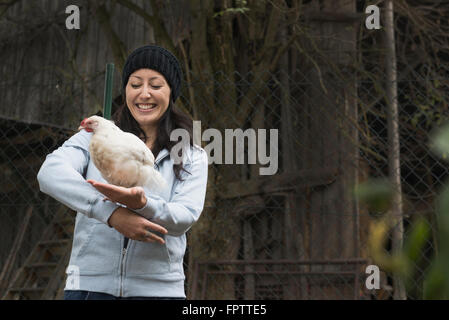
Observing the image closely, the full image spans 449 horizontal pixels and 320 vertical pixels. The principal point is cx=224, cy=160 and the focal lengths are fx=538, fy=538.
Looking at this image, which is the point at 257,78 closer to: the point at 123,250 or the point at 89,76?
the point at 89,76

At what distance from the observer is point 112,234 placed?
5.94ft

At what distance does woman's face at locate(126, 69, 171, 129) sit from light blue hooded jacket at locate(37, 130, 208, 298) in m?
0.21

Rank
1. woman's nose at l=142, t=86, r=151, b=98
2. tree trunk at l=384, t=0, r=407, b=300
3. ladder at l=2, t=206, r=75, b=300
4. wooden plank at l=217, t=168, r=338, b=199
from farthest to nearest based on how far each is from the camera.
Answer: ladder at l=2, t=206, r=75, b=300 < wooden plank at l=217, t=168, r=338, b=199 < tree trunk at l=384, t=0, r=407, b=300 < woman's nose at l=142, t=86, r=151, b=98

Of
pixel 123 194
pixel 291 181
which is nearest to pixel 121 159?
pixel 123 194

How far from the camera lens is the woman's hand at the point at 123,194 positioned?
61.0 inches

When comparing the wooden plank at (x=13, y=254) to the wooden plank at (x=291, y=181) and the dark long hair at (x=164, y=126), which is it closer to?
the wooden plank at (x=291, y=181)

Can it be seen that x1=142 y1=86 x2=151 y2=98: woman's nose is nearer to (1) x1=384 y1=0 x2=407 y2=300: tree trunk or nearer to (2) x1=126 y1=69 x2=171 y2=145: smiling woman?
(2) x1=126 y1=69 x2=171 y2=145: smiling woman

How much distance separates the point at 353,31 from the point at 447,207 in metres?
5.67

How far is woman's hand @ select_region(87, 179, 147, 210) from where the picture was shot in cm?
155

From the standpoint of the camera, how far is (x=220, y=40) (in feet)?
17.7

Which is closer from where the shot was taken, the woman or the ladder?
the woman

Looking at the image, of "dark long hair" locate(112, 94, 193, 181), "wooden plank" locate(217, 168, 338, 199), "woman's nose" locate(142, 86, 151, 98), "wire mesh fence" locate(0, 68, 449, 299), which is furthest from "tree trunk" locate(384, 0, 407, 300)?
"woman's nose" locate(142, 86, 151, 98)

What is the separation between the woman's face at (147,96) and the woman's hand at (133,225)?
42cm
